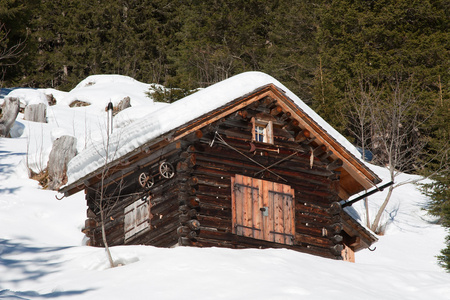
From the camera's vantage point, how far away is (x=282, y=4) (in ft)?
157

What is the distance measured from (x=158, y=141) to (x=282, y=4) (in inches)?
1311

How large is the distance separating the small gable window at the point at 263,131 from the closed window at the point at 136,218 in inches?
133

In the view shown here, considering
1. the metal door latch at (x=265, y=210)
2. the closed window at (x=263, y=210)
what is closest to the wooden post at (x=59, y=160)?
the closed window at (x=263, y=210)

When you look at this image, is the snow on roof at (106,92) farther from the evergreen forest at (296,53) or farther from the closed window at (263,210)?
the closed window at (263,210)

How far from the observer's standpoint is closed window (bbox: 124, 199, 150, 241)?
17656mm

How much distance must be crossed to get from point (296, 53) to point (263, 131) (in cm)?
2584

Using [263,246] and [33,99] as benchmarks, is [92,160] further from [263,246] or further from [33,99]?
[33,99]

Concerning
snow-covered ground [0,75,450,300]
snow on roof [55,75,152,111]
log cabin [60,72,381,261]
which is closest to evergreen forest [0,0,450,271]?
snow on roof [55,75,152,111]

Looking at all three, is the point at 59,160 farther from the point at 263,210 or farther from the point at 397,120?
the point at 397,120

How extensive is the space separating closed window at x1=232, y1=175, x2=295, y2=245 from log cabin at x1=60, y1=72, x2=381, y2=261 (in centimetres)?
3

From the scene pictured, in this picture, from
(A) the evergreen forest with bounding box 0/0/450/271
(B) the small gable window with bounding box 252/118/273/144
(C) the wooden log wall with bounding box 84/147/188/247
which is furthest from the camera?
(A) the evergreen forest with bounding box 0/0/450/271

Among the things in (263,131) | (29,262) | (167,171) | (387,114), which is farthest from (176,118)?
(387,114)

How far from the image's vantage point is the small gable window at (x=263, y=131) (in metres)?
18.3

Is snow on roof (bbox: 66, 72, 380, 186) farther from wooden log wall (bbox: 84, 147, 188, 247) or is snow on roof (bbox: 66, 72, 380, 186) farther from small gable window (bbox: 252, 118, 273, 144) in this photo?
small gable window (bbox: 252, 118, 273, 144)
